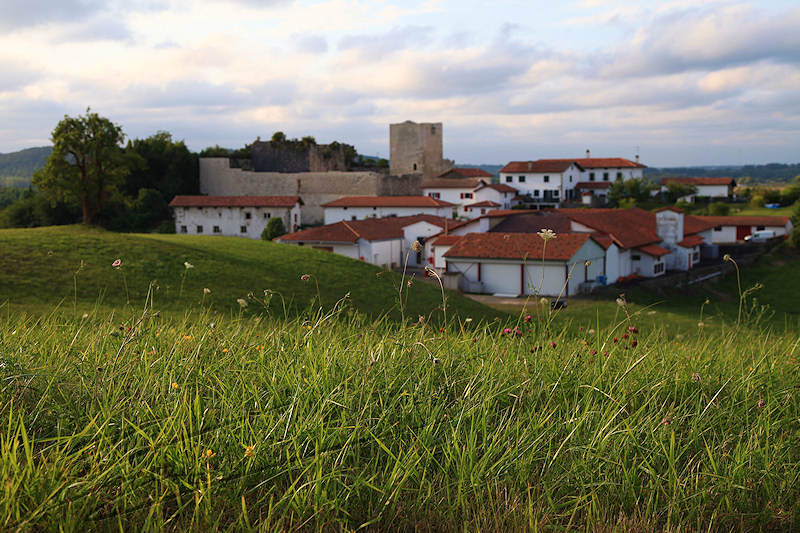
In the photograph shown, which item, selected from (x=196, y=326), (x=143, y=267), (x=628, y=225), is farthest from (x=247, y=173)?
(x=196, y=326)

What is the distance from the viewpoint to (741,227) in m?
54.4

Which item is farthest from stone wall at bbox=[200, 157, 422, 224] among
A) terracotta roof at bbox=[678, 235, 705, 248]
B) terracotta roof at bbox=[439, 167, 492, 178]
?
terracotta roof at bbox=[678, 235, 705, 248]

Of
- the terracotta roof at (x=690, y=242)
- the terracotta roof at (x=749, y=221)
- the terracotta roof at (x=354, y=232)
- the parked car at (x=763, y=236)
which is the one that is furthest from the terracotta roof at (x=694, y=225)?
the terracotta roof at (x=354, y=232)

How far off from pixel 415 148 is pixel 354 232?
3583 cm

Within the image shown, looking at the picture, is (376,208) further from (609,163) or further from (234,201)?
(609,163)

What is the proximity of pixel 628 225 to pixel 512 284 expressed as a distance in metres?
13.1

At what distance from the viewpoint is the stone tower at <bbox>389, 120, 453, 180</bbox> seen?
7412cm

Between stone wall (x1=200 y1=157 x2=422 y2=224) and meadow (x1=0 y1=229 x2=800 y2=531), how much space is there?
58.3 metres

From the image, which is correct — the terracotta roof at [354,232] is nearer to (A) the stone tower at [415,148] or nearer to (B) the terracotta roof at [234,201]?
(B) the terracotta roof at [234,201]

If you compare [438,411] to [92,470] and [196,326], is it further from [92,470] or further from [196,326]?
[196,326]

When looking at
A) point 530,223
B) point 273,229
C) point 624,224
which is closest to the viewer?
point 530,223

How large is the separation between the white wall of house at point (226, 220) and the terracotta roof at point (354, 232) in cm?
1126

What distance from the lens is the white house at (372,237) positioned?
130ft

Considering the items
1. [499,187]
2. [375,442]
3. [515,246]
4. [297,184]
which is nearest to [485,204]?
[499,187]
